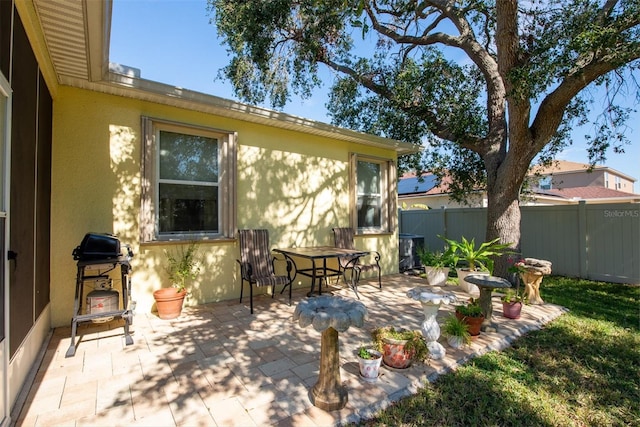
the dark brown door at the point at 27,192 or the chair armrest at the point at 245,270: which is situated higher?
the dark brown door at the point at 27,192

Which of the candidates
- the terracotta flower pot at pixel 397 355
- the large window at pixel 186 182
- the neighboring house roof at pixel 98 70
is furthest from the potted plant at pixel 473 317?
the neighboring house roof at pixel 98 70

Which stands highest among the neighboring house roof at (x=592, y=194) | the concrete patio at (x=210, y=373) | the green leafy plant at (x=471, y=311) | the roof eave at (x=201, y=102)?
the roof eave at (x=201, y=102)

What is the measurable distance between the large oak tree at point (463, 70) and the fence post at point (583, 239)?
48.1 inches

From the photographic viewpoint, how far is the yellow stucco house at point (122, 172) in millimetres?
2242

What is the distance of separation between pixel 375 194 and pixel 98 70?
5.13 metres

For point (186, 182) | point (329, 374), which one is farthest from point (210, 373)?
point (186, 182)

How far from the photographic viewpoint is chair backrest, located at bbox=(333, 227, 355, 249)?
18.9 ft

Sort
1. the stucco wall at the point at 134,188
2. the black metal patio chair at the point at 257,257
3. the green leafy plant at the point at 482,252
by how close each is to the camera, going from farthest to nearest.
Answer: the green leafy plant at the point at 482,252
the black metal patio chair at the point at 257,257
the stucco wall at the point at 134,188

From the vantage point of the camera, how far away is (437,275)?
18.8 feet

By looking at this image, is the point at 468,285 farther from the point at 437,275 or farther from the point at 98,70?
the point at 98,70

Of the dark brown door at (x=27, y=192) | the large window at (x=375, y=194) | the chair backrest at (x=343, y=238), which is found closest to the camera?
the dark brown door at (x=27, y=192)

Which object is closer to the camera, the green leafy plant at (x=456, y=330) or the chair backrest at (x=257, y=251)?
the green leafy plant at (x=456, y=330)

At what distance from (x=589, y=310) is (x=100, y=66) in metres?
6.90

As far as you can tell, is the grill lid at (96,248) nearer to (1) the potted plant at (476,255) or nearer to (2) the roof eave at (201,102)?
(2) the roof eave at (201,102)
